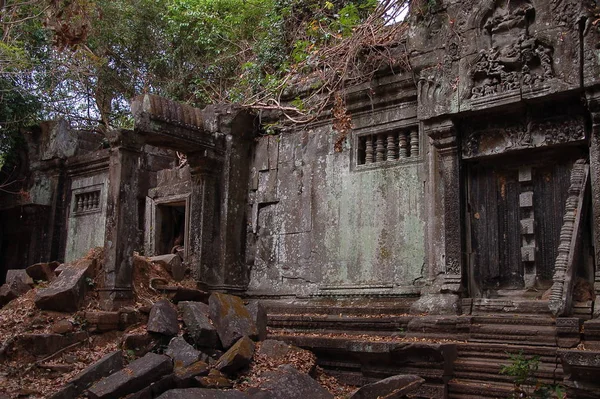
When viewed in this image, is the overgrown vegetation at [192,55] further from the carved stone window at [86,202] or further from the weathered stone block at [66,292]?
the weathered stone block at [66,292]

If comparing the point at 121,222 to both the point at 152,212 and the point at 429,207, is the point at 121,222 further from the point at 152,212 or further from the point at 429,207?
the point at 429,207

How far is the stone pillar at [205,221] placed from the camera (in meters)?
9.80

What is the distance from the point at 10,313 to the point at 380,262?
4885 millimetres

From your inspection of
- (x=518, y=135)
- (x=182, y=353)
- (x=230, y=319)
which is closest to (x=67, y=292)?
(x=182, y=353)

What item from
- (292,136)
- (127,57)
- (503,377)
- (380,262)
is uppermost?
(127,57)

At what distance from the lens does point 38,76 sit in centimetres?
1505

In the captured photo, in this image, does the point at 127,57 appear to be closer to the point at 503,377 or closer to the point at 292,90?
the point at 292,90

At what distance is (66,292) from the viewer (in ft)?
25.4

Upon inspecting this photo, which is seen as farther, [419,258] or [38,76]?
[38,76]

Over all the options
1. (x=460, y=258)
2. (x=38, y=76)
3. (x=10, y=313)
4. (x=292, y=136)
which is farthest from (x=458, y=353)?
(x=38, y=76)

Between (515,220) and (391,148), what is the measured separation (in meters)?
2.06

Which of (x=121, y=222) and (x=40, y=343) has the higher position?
(x=121, y=222)

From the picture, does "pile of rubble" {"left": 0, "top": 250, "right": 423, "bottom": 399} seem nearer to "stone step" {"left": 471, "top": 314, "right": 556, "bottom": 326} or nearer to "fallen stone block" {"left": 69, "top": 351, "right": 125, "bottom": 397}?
"fallen stone block" {"left": 69, "top": 351, "right": 125, "bottom": 397}

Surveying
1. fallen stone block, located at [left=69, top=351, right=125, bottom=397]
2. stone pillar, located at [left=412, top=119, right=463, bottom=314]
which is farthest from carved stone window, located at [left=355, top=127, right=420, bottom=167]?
fallen stone block, located at [left=69, top=351, right=125, bottom=397]
